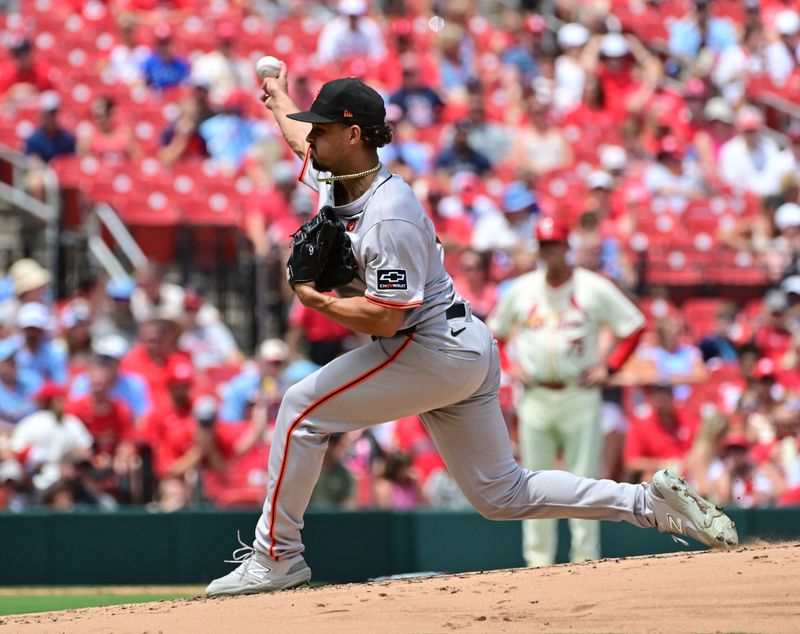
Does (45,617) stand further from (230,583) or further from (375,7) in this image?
(375,7)

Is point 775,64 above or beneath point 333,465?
above

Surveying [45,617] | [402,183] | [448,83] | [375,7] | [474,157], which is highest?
[375,7]

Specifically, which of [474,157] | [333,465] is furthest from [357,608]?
[474,157]

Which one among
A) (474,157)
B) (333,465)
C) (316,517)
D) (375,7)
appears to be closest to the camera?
(316,517)

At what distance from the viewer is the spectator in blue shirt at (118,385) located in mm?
9938

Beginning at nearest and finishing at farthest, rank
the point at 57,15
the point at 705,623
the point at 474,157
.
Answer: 1. the point at 705,623
2. the point at 474,157
3. the point at 57,15

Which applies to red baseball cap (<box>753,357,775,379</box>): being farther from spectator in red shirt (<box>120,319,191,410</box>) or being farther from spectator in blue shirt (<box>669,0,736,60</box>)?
spectator in blue shirt (<box>669,0,736,60</box>)

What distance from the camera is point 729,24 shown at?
55.7 ft

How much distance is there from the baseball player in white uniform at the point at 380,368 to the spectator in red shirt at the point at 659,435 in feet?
13.7

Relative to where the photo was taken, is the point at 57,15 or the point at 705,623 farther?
the point at 57,15

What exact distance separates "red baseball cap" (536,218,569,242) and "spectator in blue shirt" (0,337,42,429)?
3.88 m

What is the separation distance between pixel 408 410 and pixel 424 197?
7.09 meters

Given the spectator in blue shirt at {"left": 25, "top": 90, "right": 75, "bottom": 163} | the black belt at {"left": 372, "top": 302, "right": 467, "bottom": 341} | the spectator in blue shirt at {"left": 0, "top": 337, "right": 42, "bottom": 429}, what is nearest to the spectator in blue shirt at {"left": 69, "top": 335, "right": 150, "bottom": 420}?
the spectator in blue shirt at {"left": 0, "top": 337, "right": 42, "bottom": 429}

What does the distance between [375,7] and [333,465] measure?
7.98m
